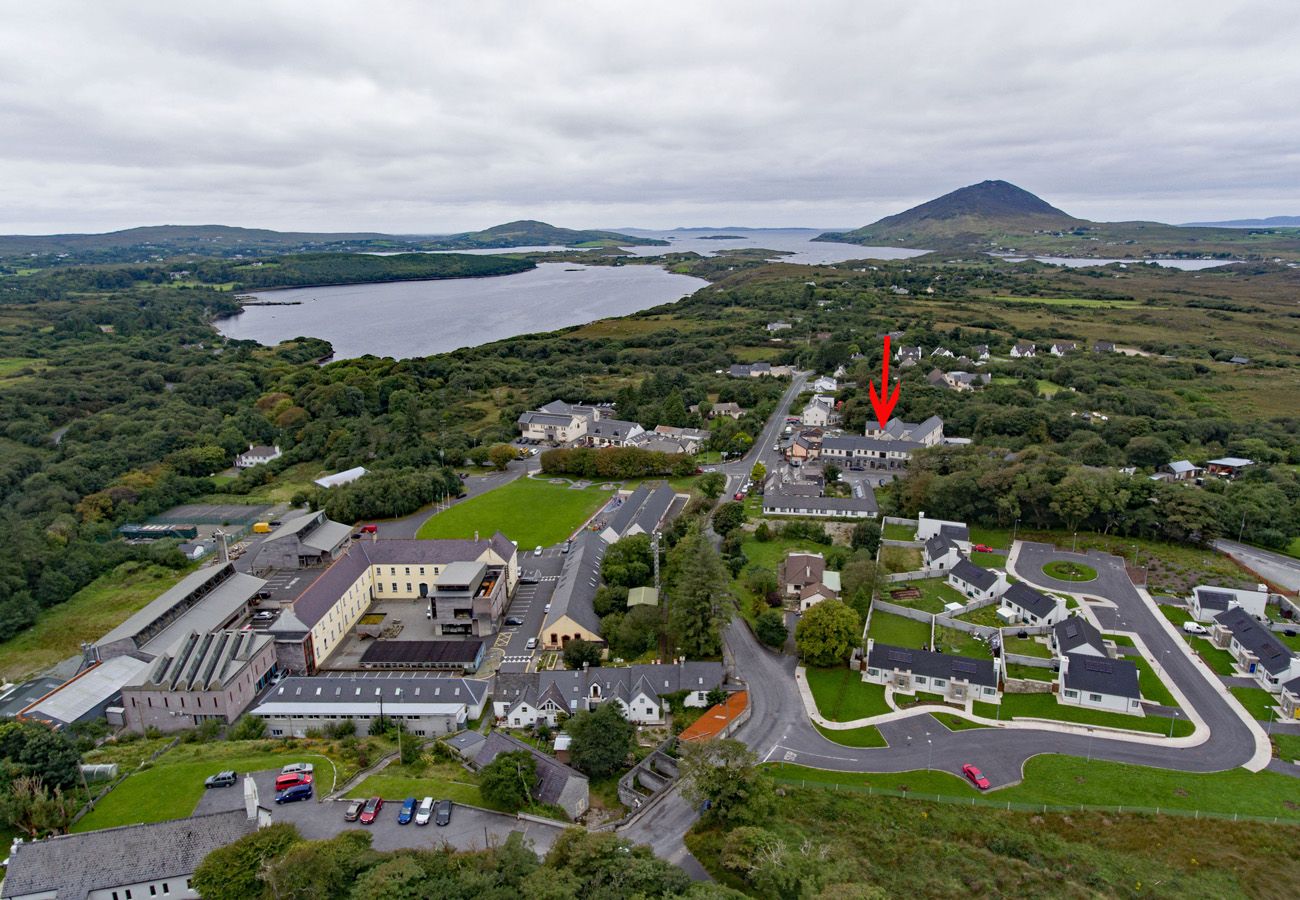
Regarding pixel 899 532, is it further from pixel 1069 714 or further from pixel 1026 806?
pixel 1026 806

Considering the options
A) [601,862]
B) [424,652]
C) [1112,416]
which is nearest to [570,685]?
[424,652]

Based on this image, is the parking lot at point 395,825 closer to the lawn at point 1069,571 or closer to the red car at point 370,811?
the red car at point 370,811

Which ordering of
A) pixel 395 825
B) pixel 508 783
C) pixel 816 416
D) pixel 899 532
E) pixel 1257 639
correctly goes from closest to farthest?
1. pixel 395 825
2. pixel 508 783
3. pixel 1257 639
4. pixel 899 532
5. pixel 816 416

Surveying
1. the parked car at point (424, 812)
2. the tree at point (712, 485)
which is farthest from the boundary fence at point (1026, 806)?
the tree at point (712, 485)

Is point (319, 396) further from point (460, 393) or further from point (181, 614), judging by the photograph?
point (181, 614)

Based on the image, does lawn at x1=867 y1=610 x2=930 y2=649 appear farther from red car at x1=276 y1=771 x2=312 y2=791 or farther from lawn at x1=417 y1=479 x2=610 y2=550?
red car at x1=276 y1=771 x2=312 y2=791

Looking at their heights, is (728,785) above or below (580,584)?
above

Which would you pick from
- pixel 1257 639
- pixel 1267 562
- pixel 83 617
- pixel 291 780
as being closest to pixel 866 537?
pixel 1257 639
